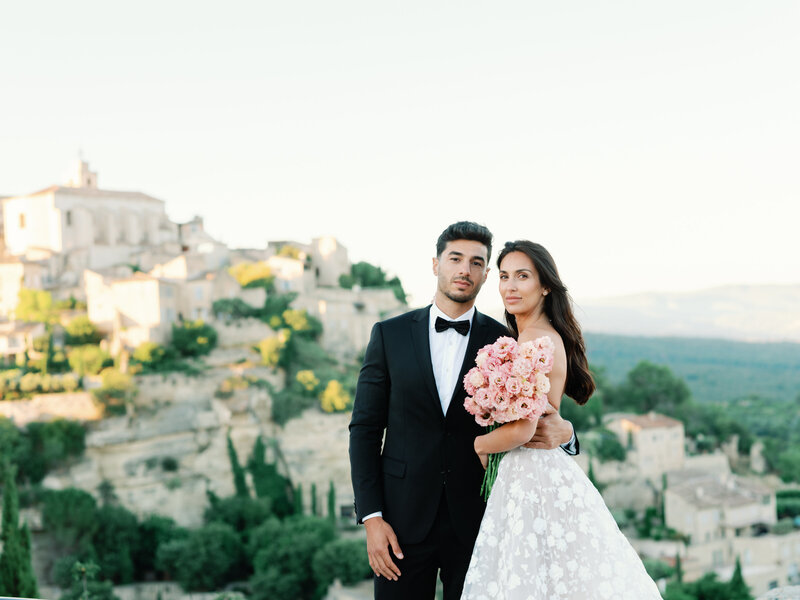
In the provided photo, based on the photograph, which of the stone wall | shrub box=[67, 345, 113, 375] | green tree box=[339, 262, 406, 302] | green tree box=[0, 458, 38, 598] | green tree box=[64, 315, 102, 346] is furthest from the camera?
green tree box=[339, 262, 406, 302]

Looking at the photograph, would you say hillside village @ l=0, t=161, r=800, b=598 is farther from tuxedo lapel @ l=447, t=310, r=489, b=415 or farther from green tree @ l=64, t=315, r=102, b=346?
tuxedo lapel @ l=447, t=310, r=489, b=415

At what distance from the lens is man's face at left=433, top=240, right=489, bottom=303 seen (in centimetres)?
363

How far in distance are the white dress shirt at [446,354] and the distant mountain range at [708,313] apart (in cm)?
13140

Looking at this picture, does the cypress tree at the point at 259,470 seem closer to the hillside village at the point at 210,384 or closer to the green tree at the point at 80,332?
the hillside village at the point at 210,384

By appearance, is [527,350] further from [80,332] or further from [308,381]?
[80,332]

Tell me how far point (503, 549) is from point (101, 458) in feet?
Result: 80.2

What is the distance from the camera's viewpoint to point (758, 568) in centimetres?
3000

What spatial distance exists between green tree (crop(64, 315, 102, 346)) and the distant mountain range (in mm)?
109947

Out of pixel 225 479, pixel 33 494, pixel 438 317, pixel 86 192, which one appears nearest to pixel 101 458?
pixel 33 494

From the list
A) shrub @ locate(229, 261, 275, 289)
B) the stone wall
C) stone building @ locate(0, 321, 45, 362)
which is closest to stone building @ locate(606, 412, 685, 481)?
shrub @ locate(229, 261, 275, 289)

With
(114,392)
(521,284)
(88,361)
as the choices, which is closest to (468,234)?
(521,284)

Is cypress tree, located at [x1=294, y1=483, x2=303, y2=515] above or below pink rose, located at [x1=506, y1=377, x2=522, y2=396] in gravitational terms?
below

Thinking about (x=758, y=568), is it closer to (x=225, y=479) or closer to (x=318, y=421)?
(x=318, y=421)

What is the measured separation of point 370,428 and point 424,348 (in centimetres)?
44
